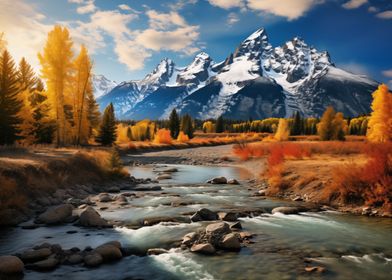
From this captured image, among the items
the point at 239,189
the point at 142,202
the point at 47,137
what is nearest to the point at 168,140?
the point at 47,137

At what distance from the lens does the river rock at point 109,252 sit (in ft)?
39.3

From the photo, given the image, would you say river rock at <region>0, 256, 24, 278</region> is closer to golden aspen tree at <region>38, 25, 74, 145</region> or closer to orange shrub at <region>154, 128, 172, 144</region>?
golden aspen tree at <region>38, 25, 74, 145</region>

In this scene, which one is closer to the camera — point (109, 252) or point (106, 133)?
point (109, 252)

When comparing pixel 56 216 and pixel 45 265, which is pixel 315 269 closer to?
pixel 45 265

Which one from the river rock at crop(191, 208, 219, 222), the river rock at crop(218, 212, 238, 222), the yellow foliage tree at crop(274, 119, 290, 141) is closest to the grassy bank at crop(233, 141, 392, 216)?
the river rock at crop(218, 212, 238, 222)

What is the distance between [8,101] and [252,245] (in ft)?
103

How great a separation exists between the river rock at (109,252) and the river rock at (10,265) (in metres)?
2.44

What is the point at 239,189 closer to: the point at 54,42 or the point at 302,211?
the point at 302,211

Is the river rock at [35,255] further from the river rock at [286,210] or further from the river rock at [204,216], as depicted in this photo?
the river rock at [286,210]

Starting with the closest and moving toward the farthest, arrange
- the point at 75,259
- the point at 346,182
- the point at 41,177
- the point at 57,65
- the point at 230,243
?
1. the point at 75,259
2. the point at 230,243
3. the point at 346,182
4. the point at 41,177
5. the point at 57,65

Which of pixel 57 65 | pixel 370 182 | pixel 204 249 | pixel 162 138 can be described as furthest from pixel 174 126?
pixel 204 249

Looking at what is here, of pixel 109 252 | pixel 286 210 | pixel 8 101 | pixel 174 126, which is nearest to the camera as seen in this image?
pixel 109 252

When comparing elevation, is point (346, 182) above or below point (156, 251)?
above

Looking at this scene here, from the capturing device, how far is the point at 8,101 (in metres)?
35.0
